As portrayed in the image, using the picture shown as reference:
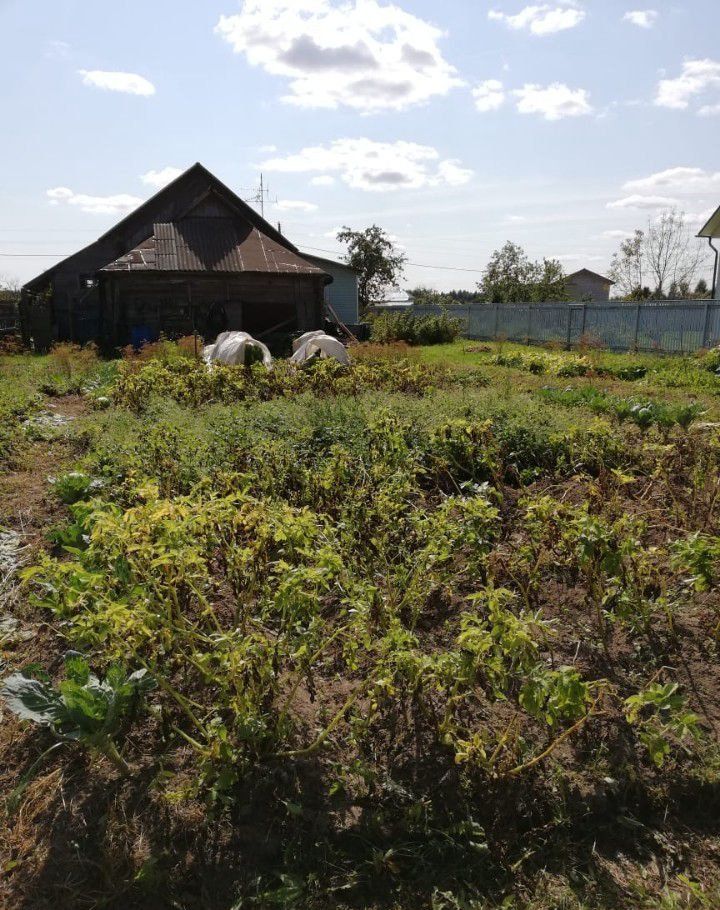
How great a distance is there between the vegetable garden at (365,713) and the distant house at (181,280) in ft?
50.9

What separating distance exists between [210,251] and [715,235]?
16892 mm

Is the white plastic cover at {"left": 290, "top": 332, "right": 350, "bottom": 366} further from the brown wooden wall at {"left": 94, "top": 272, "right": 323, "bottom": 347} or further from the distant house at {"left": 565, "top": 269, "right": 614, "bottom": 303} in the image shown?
the distant house at {"left": 565, "top": 269, "right": 614, "bottom": 303}

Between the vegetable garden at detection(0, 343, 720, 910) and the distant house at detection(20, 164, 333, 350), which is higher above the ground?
the distant house at detection(20, 164, 333, 350)

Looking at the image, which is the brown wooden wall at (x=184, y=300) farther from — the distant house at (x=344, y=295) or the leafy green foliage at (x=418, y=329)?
the distant house at (x=344, y=295)

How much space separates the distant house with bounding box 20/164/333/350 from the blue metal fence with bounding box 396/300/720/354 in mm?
7134

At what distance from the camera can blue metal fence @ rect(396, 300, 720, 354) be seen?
1633cm

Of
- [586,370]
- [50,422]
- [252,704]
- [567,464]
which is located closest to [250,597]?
[252,704]

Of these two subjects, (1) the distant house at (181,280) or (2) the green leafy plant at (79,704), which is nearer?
(2) the green leafy plant at (79,704)

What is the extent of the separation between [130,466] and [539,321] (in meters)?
19.2

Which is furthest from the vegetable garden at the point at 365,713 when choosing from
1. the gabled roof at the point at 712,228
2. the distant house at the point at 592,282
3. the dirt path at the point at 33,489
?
the distant house at the point at 592,282

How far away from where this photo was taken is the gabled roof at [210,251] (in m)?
18.4

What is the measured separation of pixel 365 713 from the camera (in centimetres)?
260

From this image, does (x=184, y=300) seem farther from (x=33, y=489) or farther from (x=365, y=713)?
(x=365, y=713)

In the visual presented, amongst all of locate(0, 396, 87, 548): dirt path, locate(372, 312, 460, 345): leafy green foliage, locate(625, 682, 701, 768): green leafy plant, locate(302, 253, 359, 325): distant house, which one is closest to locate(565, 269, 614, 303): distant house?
locate(302, 253, 359, 325): distant house
